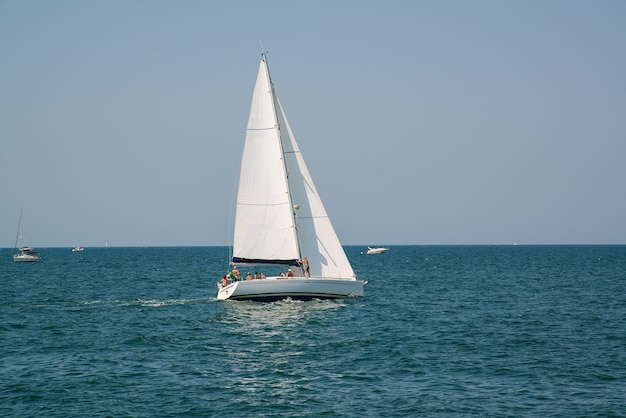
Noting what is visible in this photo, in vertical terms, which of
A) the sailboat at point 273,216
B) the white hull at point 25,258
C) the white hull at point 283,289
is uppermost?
the sailboat at point 273,216

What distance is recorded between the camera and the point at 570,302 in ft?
168

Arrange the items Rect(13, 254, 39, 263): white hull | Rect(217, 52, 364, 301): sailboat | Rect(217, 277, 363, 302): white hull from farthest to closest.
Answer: Rect(13, 254, 39, 263): white hull < Rect(217, 52, 364, 301): sailboat < Rect(217, 277, 363, 302): white hull

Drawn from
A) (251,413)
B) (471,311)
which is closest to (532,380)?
(251,413)

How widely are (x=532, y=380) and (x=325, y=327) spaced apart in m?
13.5

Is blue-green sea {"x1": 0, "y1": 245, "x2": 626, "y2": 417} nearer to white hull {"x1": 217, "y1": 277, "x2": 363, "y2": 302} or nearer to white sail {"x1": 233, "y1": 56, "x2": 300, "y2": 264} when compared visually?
white hull {"x1": 217, "y1": 277, "x2": 363, "y2": 302}

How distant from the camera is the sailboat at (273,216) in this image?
1742 inches

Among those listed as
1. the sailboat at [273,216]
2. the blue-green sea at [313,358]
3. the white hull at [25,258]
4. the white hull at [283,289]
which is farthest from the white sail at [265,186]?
the white hull at [25,258]

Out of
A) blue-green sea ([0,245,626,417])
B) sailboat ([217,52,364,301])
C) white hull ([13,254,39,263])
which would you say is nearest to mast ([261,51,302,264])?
sailboat ([217,52,364,301])

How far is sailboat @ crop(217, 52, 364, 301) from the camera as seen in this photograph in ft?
145

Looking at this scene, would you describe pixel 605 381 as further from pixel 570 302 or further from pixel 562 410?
pixel 570 302

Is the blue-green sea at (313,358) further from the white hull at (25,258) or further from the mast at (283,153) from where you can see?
the white hull at (25,258)

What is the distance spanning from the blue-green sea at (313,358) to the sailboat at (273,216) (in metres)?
2.46

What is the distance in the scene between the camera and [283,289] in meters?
41.6

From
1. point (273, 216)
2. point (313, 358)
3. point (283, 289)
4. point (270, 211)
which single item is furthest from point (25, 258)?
point (313, 358)
